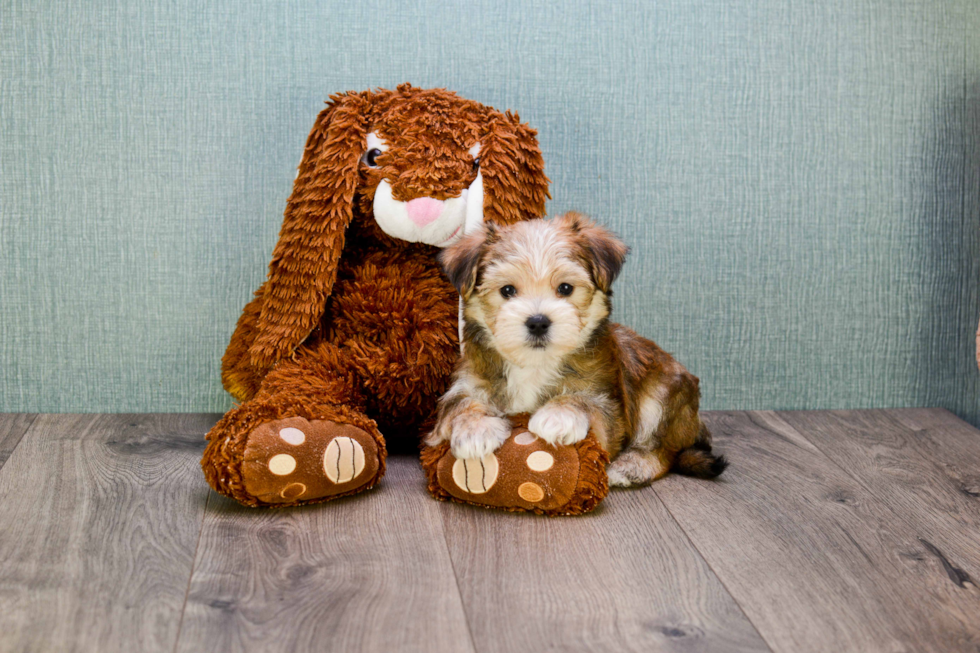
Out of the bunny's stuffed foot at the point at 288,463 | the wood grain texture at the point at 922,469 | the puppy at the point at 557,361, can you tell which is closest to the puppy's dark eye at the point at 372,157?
the puppy at the point at 557,361

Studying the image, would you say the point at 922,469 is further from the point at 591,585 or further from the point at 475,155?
the point at 475,155

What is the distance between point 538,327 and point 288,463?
2.07ft

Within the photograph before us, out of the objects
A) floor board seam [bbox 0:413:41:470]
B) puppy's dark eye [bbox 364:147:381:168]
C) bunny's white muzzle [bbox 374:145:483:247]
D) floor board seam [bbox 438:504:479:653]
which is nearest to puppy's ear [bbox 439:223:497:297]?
bunny's white muzzle [bbox 374:145:483:247]

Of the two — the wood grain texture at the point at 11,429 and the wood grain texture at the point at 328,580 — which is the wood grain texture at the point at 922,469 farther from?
the wood grain texture at the point at 11,429

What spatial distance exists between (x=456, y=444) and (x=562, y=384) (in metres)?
0.30

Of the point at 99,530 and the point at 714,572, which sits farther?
the point at 99,530

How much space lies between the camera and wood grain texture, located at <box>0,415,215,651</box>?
158 centimetres

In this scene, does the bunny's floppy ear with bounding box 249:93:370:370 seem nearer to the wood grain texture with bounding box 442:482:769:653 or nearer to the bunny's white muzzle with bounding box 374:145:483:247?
the bunny's white muzzle with bounding box 374:145:483:247

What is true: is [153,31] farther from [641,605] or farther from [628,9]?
[641,605]

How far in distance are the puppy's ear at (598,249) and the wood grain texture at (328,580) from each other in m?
0.66

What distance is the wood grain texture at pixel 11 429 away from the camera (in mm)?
2504

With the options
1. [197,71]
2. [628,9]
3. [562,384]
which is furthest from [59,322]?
[628,9]

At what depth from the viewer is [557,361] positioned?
2.15 metres

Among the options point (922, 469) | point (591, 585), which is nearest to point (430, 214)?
point (591, 585)
